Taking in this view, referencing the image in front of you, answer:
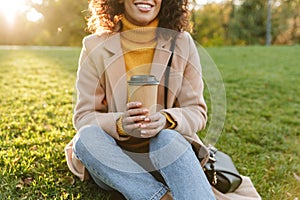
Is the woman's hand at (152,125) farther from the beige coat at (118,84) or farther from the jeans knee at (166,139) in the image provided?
the beige coat at (118,84)

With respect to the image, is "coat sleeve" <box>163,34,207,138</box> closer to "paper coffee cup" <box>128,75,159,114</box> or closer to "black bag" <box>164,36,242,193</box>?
"black bag" <box>164,36,242,193</box>

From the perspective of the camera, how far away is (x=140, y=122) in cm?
192

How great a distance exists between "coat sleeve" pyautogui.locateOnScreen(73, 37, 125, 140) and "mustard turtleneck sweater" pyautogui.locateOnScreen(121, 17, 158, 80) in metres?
0.17

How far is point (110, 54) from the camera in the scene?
2.24 m

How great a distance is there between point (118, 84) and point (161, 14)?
1.64ft

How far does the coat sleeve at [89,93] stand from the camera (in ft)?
7.09

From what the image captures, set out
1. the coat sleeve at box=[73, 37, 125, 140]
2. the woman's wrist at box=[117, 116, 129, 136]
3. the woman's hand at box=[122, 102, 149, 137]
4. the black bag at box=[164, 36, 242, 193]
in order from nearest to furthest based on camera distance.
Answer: the woman's hand at box=[122, 102, 149, 137], the woman's wrist at box=[117, 116, 129, 136], the coat sleeve at box=[73, 37, 125, 140], the black bag at box=[164, 36, 242, 193]

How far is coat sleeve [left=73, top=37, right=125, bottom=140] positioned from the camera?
216cm

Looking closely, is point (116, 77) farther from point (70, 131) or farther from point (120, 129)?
point (70, 131)

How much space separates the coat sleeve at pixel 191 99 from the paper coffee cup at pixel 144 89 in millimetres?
257

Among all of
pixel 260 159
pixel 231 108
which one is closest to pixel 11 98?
pixel 231 108

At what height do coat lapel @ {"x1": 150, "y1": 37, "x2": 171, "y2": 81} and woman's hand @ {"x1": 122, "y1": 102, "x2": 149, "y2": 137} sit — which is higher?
coat lapel @ {"x1": 150, "y1": 37, "x2": 171, "y2": 81}

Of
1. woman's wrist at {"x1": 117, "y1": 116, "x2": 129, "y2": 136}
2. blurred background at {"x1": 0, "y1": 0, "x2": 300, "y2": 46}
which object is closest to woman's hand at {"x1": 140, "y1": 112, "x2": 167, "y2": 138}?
woman's wrist at {"x1": 117, "y1": 116, "x2": 129, "y2": 136}

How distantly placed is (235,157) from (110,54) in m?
1.53
